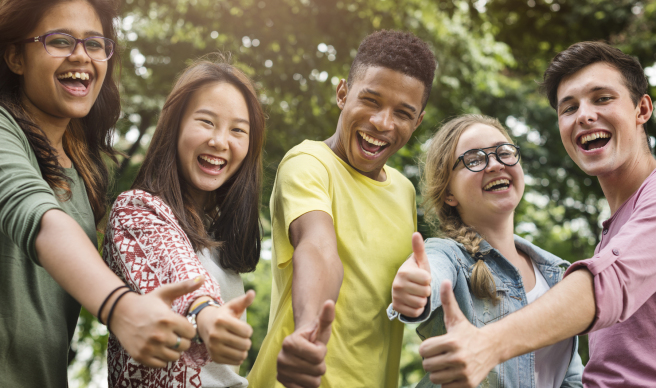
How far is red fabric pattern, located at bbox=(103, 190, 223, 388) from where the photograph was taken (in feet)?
6.08

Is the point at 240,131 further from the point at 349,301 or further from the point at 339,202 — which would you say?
the point at 349,301

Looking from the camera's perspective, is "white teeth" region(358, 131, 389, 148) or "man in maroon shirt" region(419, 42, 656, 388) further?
"white teeth" region(358, 131, 389, 148)

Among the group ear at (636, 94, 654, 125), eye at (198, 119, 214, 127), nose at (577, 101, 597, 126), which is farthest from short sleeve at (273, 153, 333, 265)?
ear at (636, 94, 654, 125)

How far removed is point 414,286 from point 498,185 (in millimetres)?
1198

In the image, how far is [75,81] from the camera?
2.35 meters

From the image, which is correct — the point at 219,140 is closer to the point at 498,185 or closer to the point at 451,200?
the point at 451,200

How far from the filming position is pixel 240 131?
2.72 meters

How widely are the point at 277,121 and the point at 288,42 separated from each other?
44.8 inches

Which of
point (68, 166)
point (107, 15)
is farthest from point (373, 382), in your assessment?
point (107, 15)

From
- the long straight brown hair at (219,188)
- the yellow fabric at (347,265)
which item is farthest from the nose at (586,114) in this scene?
the long straight brown hair at (219,188)

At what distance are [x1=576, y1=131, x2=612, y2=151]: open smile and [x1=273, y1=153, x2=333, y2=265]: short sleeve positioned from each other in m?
1.45

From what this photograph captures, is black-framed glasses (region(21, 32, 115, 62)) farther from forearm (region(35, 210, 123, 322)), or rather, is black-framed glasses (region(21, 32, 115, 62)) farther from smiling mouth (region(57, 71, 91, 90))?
forearm (region(35, 210, 123, 322))

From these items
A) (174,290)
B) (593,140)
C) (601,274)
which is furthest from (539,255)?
(174,290)

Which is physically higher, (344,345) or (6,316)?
(6,316)
